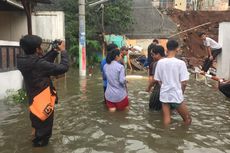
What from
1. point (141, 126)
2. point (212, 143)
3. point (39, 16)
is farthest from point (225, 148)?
point (39, 16)

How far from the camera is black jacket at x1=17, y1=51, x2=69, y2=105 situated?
570cm

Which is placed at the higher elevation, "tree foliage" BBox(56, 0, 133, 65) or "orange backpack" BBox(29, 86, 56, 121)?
"tree foliage" BBox(56, 0, 133, 65)

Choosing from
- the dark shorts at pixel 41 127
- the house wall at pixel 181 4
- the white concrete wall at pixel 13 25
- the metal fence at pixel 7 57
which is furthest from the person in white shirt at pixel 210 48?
the house wall at pixel 181 4

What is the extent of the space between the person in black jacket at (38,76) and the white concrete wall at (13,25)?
10.9 metres

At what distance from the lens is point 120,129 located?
7.59m

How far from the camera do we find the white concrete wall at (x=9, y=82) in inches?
410

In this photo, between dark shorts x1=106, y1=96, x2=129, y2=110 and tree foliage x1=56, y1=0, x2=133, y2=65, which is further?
tree foliage x1=56, y1=0, x2=133, y2=65

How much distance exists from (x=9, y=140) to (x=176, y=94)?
3.28m

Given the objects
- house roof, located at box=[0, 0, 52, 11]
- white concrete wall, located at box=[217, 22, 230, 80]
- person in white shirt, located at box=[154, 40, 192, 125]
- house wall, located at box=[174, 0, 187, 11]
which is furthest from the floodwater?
house wall, located at box=[174, 0, 187, 11]

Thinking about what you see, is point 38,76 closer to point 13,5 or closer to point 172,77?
point 172,77

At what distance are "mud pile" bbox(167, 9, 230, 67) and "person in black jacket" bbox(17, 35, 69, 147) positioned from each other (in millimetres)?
21655

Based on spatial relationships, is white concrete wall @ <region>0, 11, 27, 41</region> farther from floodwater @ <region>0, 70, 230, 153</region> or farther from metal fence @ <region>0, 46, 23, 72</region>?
floodwater @ <region>0, 70, 230, 153</region>

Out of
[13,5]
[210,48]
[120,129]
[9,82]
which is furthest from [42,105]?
[210,48]

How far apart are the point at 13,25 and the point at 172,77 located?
10979mm
